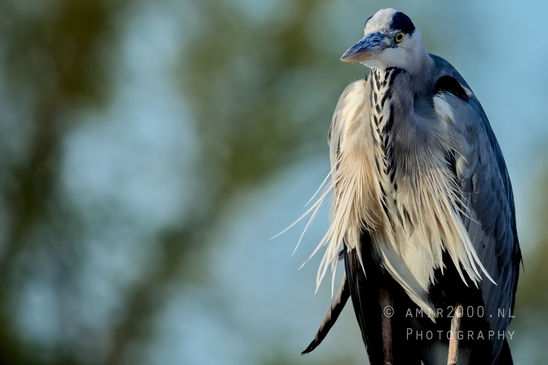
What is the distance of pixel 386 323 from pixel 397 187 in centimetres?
46

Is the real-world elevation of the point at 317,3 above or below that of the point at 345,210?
above

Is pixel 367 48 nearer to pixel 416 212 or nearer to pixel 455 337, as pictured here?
pixel 416 212

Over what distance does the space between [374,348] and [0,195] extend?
7.12 meters

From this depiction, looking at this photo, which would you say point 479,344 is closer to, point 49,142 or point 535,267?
point 535,267

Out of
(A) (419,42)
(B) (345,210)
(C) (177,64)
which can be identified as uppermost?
(C) (177,64)

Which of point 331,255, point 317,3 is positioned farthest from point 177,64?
point 331,255

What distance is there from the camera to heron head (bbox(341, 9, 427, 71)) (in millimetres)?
2447

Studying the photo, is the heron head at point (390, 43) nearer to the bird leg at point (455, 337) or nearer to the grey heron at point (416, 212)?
the grey heron at point (416, 212)

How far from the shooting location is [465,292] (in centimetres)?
273

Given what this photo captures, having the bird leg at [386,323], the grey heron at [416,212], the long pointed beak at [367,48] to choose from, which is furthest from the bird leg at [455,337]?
the long pointed beak at [367,48]

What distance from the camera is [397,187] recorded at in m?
2.63

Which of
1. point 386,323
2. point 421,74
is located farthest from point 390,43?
point 386,323

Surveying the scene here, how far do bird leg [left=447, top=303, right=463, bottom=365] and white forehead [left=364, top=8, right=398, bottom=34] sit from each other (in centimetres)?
94

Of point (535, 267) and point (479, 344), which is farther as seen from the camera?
point (535, 267)
